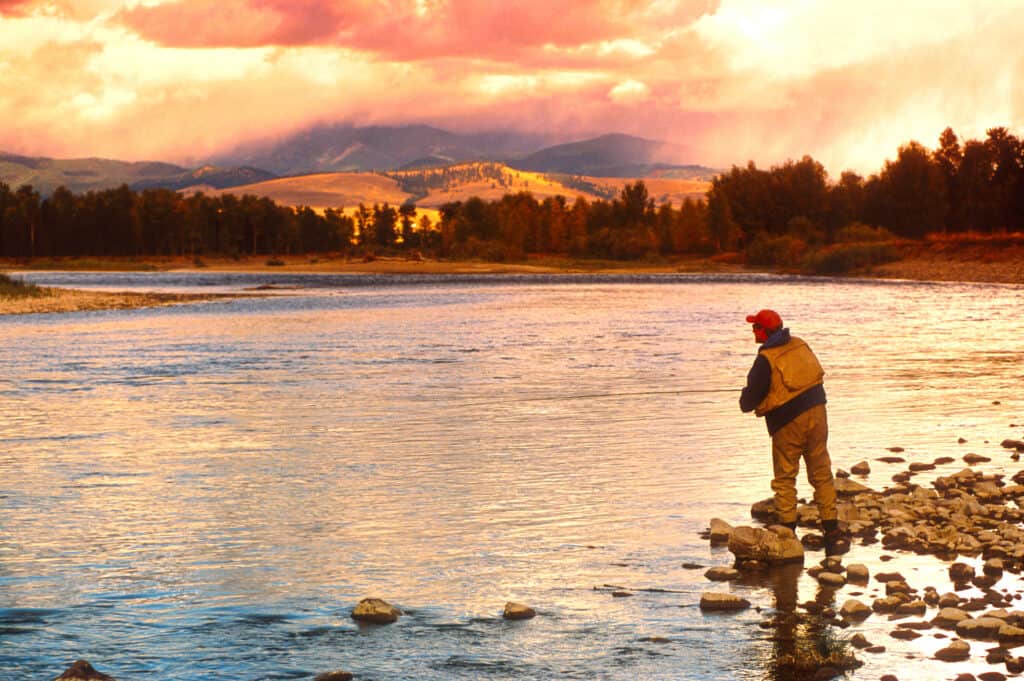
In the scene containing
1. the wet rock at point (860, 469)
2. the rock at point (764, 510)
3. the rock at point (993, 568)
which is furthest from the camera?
the wet rock at point (860, 469)

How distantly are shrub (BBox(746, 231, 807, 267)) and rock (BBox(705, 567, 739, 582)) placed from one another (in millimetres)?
166070

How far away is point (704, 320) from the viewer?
204 feet

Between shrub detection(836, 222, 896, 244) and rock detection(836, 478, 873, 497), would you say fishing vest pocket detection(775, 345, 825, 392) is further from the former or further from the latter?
shrub detection(836, 222, 896, 244)

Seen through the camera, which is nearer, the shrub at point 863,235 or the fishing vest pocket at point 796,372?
the fishing vest pocket at point 796,372

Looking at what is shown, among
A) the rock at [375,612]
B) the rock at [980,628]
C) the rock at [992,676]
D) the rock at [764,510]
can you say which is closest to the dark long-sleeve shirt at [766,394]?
the rock at [764,510]

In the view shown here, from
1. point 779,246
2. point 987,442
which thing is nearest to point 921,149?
point 779,246

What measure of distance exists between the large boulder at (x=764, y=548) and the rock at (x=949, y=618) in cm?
237

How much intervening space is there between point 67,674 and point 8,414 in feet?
61.6

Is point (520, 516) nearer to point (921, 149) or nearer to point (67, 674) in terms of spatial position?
point (67, 674)

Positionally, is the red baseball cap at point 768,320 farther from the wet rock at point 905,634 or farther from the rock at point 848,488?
the wet rock at point 905,634

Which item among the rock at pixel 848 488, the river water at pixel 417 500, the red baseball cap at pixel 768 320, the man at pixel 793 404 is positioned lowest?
the river water at pixel 417 500

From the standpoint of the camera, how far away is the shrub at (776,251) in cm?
18025

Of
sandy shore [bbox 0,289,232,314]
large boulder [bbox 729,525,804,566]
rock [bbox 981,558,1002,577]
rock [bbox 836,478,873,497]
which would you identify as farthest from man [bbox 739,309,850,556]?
sandy shore [bbox 0,289,232,314]

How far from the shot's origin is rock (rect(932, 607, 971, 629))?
10.9m
